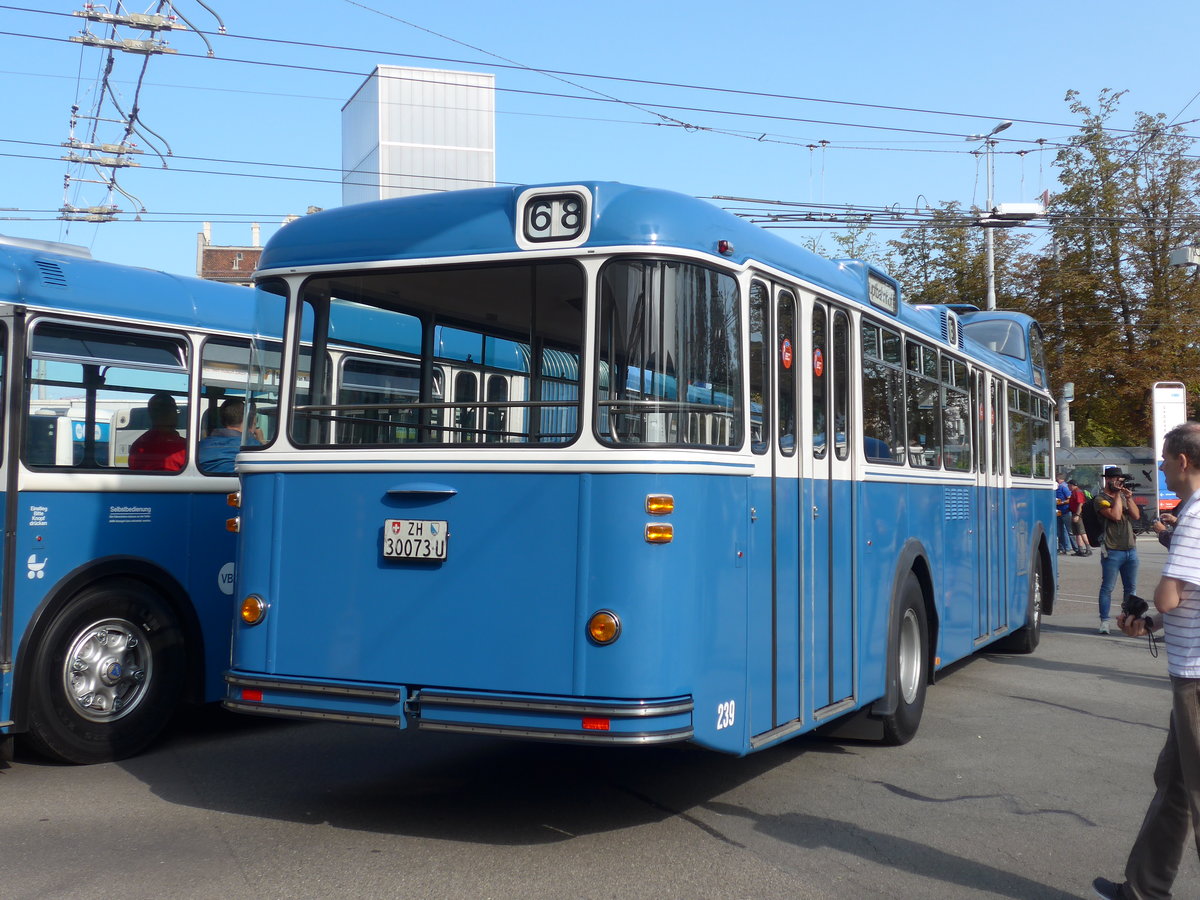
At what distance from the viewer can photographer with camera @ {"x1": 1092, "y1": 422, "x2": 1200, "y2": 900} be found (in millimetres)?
4645

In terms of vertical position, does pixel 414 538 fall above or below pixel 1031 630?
above

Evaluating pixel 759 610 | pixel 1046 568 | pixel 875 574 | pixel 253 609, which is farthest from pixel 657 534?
pixel 1046 568

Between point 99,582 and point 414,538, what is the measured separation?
294 cm

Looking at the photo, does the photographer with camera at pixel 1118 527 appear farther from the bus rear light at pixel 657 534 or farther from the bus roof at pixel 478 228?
the bus rear light at pixel 657 534

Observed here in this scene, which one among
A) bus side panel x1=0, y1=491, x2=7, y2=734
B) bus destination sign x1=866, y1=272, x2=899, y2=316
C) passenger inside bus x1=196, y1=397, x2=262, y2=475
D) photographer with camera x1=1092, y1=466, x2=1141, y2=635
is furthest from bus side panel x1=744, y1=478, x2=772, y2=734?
photographer with camera x1=1092, y1=466, x2=1141, y2=635

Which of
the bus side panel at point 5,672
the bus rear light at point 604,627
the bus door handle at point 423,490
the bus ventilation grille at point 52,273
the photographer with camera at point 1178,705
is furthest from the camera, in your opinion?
the bus ventilation grille at point 52,273

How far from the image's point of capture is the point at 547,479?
5.75m

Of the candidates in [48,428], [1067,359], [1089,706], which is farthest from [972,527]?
[1067,359]

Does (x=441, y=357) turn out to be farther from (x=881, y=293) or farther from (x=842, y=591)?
(x=881, y=293)

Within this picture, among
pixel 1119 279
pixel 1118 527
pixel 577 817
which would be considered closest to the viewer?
pixel 577 817

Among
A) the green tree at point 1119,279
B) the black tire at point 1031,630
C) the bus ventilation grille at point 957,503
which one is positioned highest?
the green tree at point 1119,279

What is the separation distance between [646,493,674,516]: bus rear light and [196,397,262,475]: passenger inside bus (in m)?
3.82

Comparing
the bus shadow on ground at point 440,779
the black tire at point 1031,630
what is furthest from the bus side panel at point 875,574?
the black tire at point 1031,630

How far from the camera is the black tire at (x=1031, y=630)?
13.6 m
